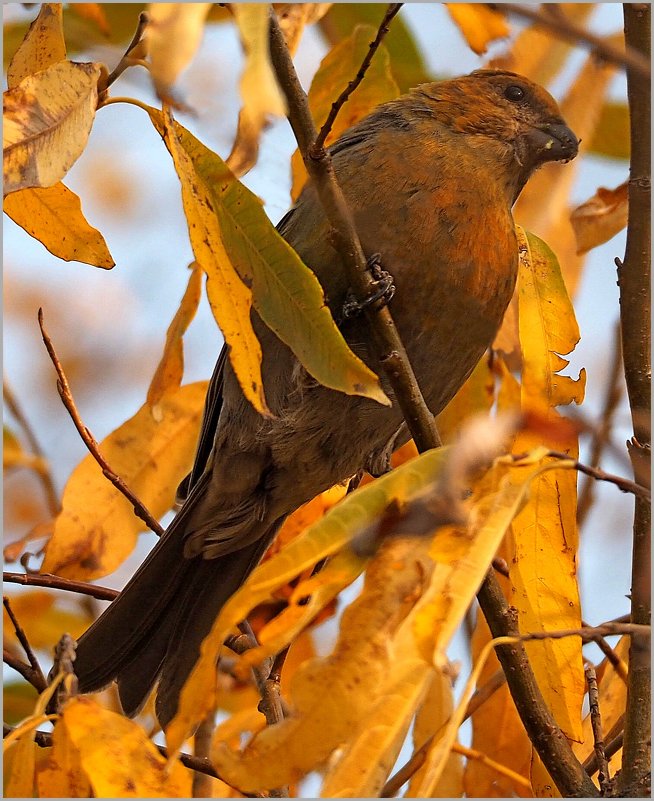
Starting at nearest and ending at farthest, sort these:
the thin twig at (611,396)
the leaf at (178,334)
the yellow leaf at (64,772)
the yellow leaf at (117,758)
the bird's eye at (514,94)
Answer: the yellow leaf at (117,758)
the yellow leaf at (64,772)
the leaf at (178,334)
the thin twig at (611,396)
the bird's eye at (514,94)

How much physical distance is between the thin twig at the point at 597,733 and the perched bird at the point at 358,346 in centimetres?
106

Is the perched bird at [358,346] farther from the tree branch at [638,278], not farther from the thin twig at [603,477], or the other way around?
the thin twig at [603,477]

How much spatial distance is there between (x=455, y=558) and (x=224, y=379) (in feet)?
6.25

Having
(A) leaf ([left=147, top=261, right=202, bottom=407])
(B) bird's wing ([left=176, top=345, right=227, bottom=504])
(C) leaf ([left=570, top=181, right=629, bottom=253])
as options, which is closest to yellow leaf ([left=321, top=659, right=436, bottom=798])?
(A) leaf ([left=147, top=261, right=202, bottom=407])

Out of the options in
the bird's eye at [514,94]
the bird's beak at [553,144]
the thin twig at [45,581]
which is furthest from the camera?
the bird's eye at [514,94]

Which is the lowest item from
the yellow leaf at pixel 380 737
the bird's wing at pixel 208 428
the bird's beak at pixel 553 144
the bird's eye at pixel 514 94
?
the yellow leaf at pixel 380 737

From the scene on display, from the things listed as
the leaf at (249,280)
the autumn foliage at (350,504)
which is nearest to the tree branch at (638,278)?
the autumn foliage at (350,504)

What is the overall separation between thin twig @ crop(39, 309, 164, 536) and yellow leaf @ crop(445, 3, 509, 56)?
57.0 inches

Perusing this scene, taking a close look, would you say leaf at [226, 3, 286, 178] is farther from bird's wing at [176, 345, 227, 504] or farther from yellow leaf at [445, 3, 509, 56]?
bird's wing at [176, 345, 227, 504]

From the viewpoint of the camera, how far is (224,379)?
11.9 feet

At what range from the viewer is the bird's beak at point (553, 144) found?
3883 millimetres

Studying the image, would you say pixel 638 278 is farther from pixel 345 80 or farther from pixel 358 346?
pixel 345 80

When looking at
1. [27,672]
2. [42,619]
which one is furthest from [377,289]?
[42,619]

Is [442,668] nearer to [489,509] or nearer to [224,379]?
[489,509]
